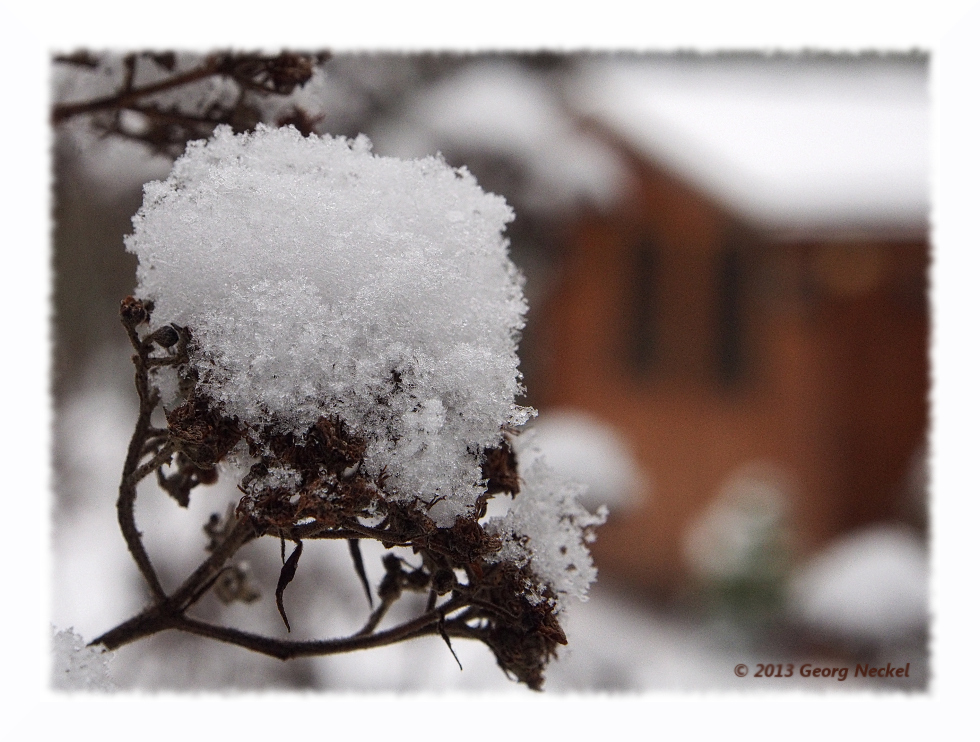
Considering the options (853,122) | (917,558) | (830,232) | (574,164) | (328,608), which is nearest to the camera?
(328,608)

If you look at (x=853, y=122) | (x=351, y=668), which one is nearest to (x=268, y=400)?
(x=351, y=668)

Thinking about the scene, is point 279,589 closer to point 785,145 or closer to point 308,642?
point 308,642

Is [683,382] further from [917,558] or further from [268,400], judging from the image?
[268,400]

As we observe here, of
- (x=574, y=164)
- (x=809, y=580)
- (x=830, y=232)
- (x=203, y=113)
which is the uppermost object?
(x=830, y=232)

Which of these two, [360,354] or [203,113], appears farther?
[203,113]

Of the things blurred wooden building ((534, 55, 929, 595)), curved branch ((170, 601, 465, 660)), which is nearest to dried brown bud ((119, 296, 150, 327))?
curved branch ((170, 601, 465, 660))

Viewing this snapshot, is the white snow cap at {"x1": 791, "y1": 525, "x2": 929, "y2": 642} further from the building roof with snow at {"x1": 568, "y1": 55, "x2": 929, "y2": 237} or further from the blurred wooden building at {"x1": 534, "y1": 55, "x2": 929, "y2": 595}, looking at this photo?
the building roof with snow at {"x1": 568, "y1": 55, "x2": 929, "y2": 237}
